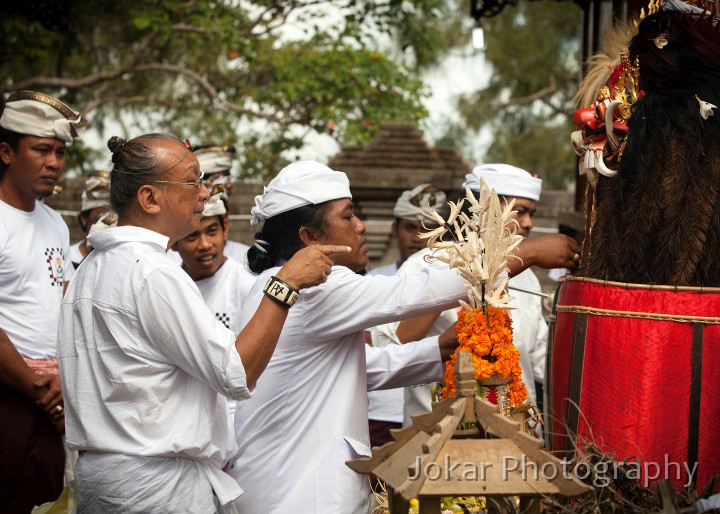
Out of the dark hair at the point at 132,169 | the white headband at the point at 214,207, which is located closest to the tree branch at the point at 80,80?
the white headband at the point at 214,207

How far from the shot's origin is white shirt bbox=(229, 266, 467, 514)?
308 centimetres

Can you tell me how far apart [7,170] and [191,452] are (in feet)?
7.46

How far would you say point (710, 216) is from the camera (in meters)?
2.68

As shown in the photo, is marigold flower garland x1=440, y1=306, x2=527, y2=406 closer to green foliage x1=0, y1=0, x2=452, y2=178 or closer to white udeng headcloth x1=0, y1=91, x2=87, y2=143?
white udeng headcloth x1=0, y1=91, x2=87, y2=143

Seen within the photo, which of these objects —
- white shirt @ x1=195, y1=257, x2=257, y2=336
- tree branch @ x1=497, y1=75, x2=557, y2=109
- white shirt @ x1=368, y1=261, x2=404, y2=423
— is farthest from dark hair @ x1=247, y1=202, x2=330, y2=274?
tree branch @ x1=497, y1=75, x2=557, y2=109

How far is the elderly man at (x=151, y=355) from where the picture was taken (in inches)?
106

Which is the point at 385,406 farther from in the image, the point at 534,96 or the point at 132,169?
the point at 534,96

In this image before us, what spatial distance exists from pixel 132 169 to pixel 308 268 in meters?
0.61

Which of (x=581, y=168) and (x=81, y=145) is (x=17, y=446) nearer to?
(x=581, y=168)

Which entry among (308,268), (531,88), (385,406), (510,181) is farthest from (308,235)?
(531,88)

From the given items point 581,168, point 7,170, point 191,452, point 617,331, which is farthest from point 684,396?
point 7,170

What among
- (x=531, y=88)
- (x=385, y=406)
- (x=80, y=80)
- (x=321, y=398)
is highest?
(x=531, y=88)

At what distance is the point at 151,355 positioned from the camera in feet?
8.99

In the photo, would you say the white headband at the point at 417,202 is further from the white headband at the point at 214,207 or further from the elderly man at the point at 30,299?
the elderly man at the point at 30,299
